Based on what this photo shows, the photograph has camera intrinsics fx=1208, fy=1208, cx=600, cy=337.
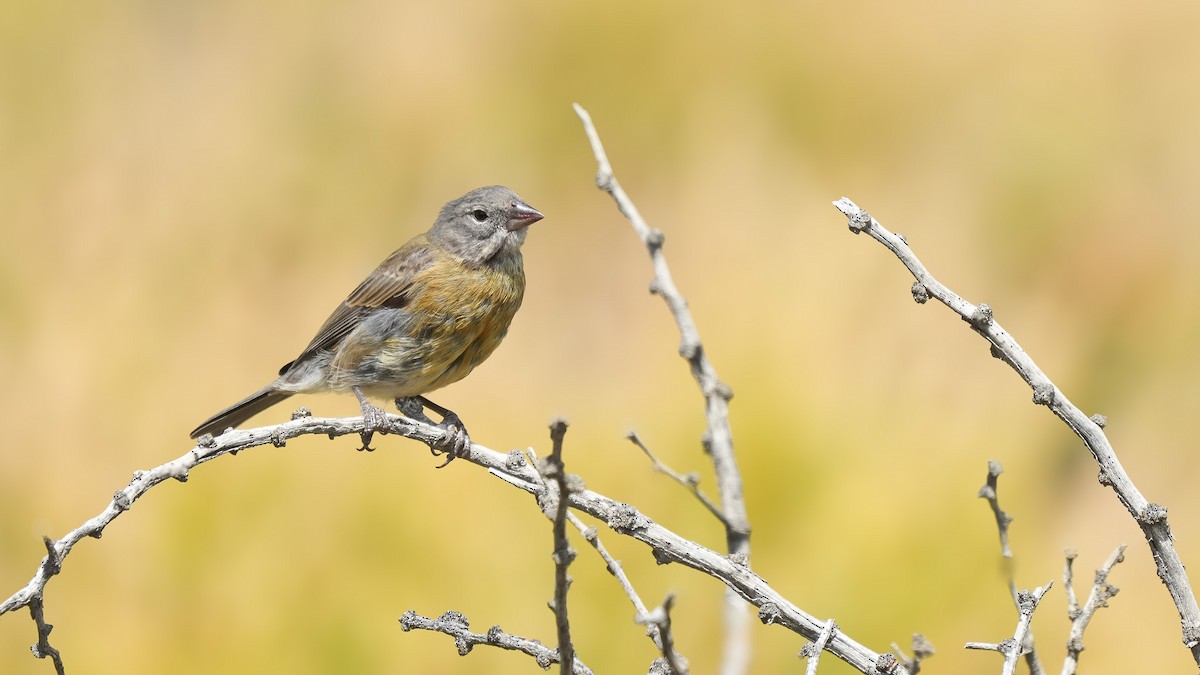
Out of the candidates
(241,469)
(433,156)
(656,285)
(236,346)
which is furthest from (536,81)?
(656,285)

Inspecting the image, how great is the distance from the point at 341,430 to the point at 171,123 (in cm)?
407

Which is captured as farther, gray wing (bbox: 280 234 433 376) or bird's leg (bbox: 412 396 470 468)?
gray wing (bbox: 280 234 433 376)

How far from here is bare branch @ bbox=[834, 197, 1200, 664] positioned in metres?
2.02

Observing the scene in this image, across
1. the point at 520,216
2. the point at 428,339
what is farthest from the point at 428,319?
A: the point at 520,216

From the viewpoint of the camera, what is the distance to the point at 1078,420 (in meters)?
2.06

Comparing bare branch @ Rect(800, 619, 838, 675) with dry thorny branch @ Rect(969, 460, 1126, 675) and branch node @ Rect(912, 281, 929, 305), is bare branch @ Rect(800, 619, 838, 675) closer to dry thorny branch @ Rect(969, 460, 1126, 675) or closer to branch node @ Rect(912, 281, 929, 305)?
dry thorny branch @ Rect(969, 460, 1126, 675)

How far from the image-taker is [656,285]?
6.93 feet

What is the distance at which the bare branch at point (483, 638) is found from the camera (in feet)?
7.03

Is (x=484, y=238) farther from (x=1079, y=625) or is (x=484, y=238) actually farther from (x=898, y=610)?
(x=1079, y=625)

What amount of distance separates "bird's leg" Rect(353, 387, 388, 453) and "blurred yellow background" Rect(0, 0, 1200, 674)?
948mm

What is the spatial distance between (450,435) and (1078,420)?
1943 millimetres

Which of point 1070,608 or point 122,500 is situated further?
point 1070,608

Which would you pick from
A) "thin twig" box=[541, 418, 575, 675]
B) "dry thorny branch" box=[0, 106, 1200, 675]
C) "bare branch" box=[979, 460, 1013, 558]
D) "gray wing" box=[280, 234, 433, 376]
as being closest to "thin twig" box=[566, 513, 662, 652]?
"dry thorny branch" box=[0, 106, 1200, 675]

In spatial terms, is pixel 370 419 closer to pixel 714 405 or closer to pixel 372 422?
pixel 372 422
